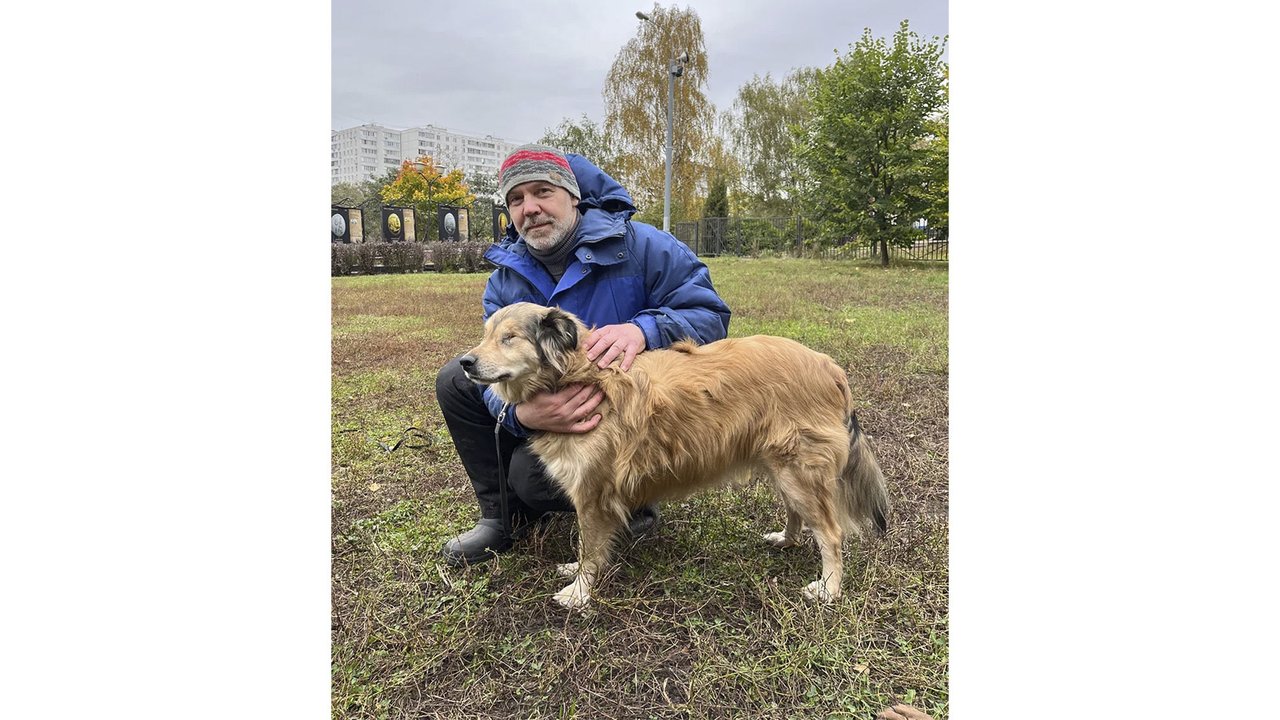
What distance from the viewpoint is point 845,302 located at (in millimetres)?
8062

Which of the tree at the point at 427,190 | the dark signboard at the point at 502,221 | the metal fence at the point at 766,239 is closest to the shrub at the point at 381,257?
the tree at the point at 427,190

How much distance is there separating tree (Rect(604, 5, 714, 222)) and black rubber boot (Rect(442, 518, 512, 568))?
7.71 feet

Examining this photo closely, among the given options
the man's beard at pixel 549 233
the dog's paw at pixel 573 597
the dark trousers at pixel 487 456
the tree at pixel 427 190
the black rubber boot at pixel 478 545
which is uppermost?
the tree at pixel 427 190

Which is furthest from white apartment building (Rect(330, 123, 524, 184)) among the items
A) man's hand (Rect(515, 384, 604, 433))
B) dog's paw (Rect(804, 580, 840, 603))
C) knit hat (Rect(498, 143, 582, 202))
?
dog's paw (Rect(804, 580, 840, 603))

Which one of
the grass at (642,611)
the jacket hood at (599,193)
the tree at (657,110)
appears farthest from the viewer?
the tree at (657,110)

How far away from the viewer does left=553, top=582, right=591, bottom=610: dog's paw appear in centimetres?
229

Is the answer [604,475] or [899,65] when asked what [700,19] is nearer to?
[604,475]

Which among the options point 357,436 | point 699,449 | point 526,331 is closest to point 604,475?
point 699,449

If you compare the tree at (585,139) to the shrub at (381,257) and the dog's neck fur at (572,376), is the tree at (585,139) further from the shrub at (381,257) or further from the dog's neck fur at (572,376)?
the shrub at (381,257)

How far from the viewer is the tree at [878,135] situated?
4.54 meters

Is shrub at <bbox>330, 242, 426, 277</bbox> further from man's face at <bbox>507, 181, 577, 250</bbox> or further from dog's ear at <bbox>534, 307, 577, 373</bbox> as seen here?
dog's ear at <bbox>534, 307, 577, 373</bbox>

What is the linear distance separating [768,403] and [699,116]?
6.37 ft

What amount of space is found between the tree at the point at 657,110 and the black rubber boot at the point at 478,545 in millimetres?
2351

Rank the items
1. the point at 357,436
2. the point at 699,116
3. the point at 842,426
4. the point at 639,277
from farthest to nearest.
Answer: the point at 357,436
the point at 699,116
the point at 639,277
the point at 842,426
